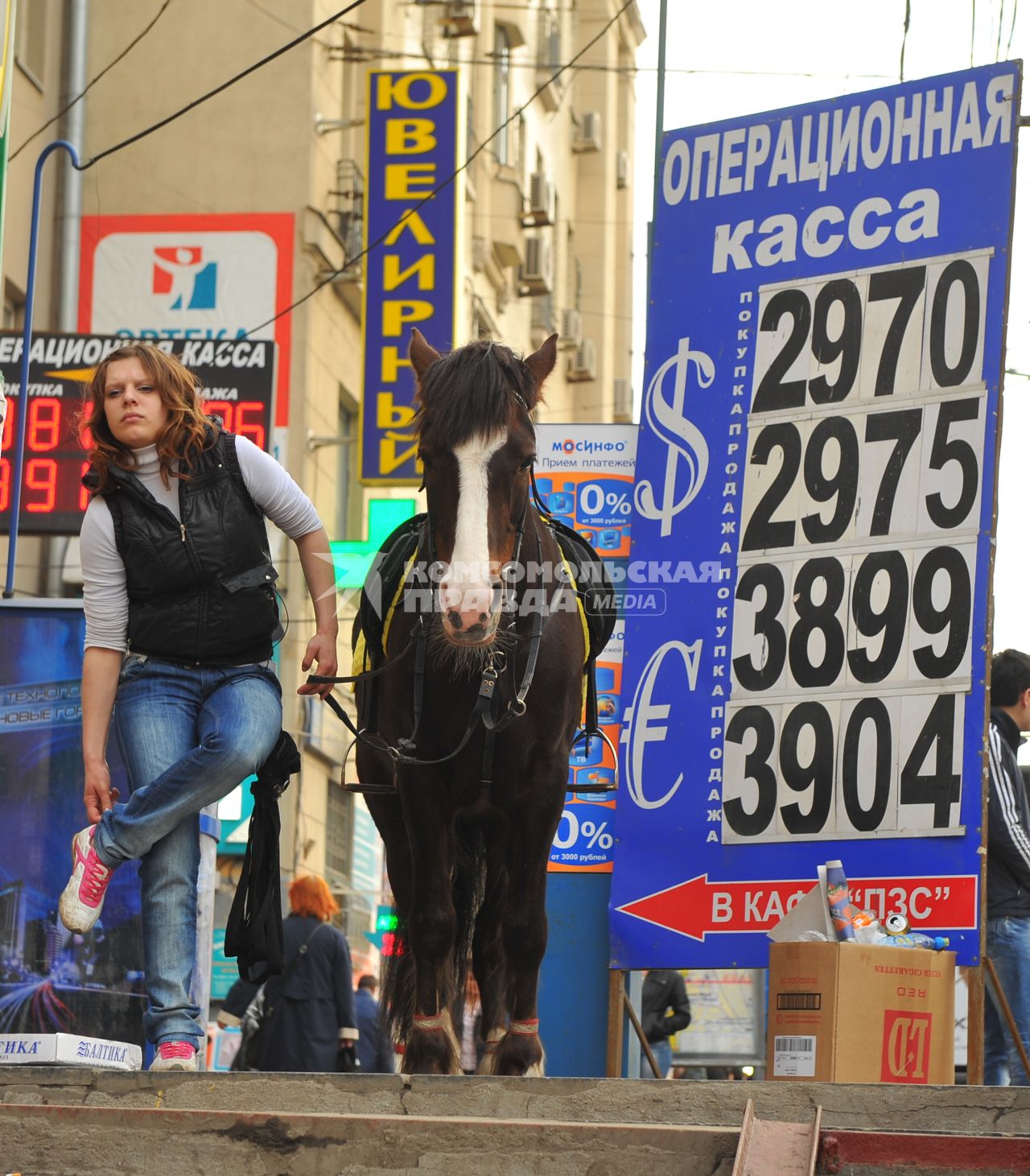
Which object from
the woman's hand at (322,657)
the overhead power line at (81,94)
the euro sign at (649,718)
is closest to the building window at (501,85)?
the overhead power line at (81,94)

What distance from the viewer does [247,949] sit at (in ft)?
22.3

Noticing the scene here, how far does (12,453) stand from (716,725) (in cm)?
815

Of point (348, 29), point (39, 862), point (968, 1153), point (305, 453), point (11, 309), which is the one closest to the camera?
point (968, 1153)

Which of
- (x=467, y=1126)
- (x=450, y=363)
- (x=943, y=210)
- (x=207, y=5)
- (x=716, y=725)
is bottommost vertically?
(x=467, y=1126)

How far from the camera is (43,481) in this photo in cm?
1617

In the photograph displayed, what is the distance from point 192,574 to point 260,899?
1.16 metres

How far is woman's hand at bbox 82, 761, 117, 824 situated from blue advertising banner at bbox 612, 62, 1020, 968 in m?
3.25

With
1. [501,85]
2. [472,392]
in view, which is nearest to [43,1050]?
[472,392]

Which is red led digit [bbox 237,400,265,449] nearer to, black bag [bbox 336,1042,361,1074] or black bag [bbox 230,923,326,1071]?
black bag [bbox 230,923,326,1071]

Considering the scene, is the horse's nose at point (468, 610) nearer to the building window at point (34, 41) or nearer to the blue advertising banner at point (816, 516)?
the blue advertising banner at point (816, 516)

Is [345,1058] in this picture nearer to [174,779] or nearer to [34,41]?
[174,779]

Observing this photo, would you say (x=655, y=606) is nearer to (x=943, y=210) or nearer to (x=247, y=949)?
(x=943, y=210)

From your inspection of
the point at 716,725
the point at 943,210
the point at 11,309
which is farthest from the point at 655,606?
the point at 11,309

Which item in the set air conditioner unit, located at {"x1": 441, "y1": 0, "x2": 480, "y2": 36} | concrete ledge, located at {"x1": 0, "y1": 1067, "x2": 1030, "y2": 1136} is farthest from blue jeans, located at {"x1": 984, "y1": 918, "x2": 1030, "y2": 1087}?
air conditioner unit, located at {"x1": 441, "y1": 0, "x2": 480, "y2": 36}
